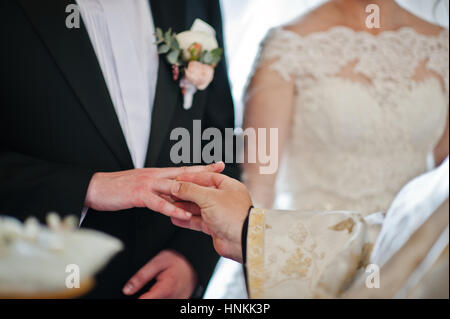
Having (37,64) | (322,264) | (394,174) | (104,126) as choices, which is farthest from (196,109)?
(394,174)

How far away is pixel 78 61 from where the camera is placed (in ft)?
2.74

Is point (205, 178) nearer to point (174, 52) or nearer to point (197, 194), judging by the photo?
point (197, 194)

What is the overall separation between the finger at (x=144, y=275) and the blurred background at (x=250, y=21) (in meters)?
0.42

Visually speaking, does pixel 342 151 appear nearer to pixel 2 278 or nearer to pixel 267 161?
pixel 267 161

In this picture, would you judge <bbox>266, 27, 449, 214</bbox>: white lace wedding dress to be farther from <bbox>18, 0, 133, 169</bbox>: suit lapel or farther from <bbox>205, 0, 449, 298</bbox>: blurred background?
<bbox>18, 0, 133, 169</bbox>: suit lapel

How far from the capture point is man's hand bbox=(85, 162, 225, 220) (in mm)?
810

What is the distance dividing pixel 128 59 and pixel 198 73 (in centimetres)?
15

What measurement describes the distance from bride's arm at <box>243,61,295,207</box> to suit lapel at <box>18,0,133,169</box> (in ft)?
1.29

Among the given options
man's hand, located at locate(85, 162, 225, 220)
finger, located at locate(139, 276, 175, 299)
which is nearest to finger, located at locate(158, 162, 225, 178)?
man's hand, located at locate(85, 162, 225, 220)

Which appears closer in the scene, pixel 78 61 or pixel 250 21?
pixel 78 61

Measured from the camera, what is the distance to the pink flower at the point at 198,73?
3.10 feet

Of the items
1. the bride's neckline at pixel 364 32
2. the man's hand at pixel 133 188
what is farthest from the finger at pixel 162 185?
the bride's neckline at pixel 364 32

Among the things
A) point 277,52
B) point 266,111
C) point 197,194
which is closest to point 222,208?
point 197,194

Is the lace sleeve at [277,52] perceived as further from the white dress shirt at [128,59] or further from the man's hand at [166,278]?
the man's hand at [166,278]
